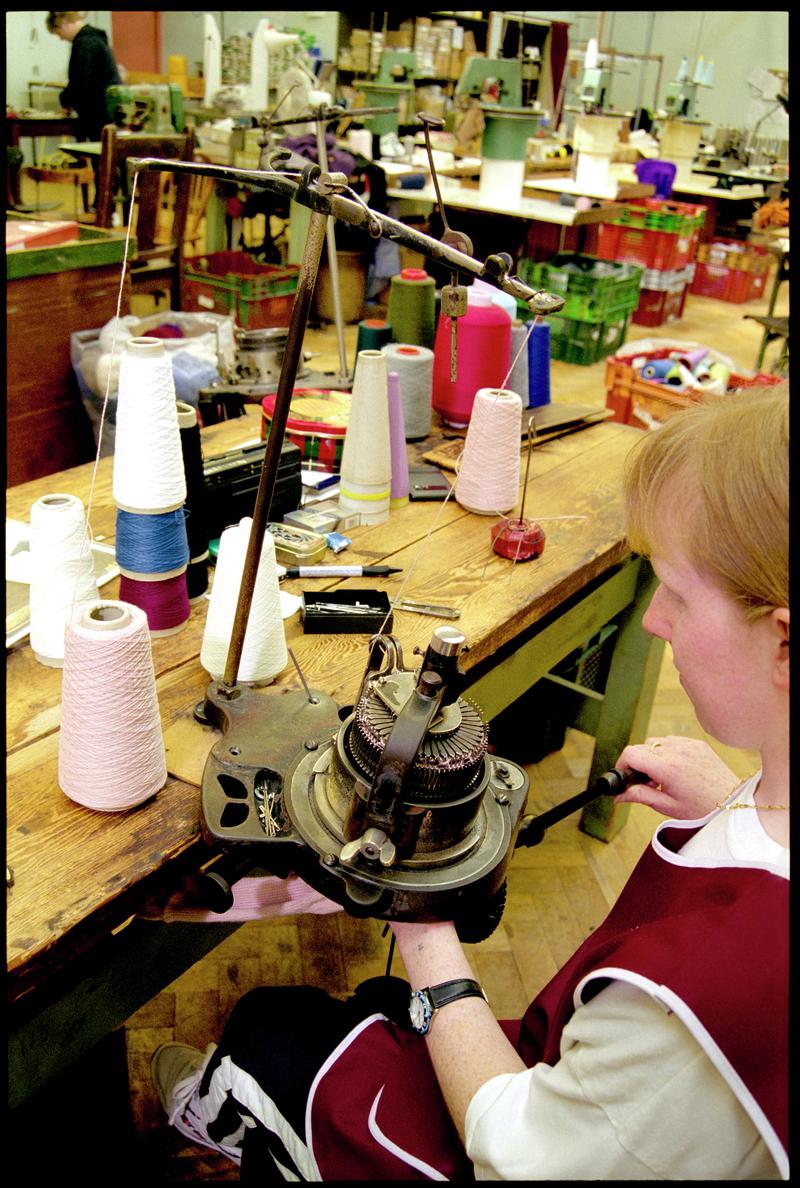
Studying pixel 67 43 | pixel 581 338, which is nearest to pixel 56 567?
pixel 581 338

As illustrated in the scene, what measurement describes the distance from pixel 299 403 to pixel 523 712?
1.02 metres

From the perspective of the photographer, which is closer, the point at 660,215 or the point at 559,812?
the point at 559,812

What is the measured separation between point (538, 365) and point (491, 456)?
662 millimetres

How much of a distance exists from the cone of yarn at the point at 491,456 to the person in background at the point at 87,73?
19.7ft

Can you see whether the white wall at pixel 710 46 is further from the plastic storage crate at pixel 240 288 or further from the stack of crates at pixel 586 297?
the plastic storage crate at pixel 240 288

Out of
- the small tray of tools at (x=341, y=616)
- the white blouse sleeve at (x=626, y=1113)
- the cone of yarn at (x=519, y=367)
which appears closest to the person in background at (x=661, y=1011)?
the white blouse sleeve at (x=626, y=1113)

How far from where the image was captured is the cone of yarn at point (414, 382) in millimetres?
2012

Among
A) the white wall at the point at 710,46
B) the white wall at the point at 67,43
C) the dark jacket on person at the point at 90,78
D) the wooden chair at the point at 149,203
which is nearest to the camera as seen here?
the wooden chair at the point at 149,203

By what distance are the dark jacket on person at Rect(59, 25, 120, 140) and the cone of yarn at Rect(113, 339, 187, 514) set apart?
6283 millimetres

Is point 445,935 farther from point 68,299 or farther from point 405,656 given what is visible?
point 68,299

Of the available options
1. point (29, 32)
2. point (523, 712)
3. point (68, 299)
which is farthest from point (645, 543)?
point (29, 32)

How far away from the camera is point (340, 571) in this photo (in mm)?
1558

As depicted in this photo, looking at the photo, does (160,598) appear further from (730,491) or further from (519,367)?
(519,367)

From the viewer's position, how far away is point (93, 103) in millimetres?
6508
